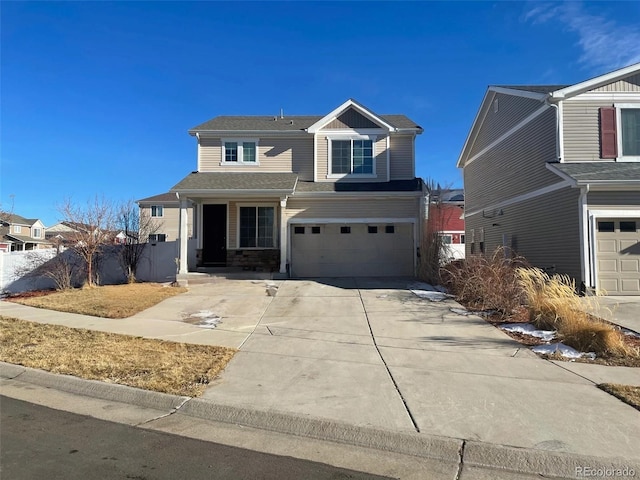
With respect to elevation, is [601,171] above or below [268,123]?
below

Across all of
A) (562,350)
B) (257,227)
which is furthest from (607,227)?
(257,227)

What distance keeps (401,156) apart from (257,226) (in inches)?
268

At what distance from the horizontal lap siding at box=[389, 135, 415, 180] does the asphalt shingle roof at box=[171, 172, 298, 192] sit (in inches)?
168

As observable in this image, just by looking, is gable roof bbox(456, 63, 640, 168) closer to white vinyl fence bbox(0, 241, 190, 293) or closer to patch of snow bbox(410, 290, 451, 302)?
patch of snow bbox(410, 290, 451, 302)

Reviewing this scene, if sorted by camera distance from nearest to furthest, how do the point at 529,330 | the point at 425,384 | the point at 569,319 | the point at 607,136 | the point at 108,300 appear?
the point at 425,384 → the point at 569,319 → the point at 529,330 → the point at 108,300 → the point at 607,136

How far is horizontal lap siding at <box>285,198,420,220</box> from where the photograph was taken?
17.7 metres

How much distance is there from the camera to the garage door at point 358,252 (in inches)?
710

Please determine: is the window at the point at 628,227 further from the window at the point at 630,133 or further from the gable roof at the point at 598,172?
the window at the point at 630,133

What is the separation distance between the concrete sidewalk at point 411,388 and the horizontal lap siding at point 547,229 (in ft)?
18.8

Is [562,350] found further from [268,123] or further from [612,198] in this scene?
[268,123]

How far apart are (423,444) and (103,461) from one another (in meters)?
2.85

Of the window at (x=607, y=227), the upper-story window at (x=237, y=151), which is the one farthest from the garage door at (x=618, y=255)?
the upper-story window at (x=237, y=151)

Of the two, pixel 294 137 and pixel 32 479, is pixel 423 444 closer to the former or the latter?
pixel 32 479

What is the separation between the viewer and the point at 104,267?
57.9 ft
